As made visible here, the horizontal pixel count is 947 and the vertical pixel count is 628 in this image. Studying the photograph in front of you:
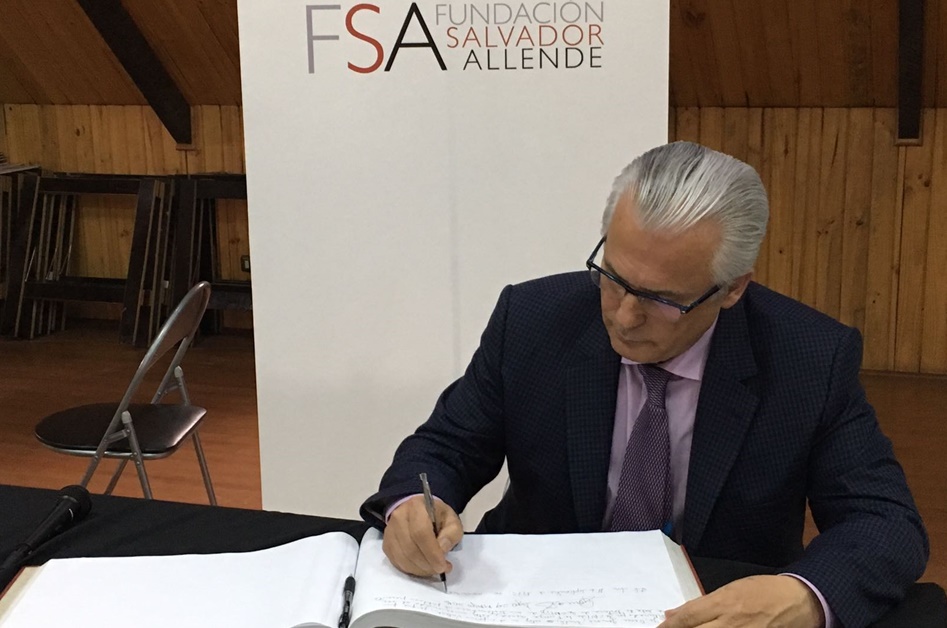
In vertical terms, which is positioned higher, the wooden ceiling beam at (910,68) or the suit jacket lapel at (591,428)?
the wooden ceiling beam at (910,68)

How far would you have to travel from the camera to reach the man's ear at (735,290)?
136 centimetres

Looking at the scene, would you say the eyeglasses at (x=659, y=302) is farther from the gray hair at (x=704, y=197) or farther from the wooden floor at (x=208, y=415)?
the wooden floor at (x=208, y=415)

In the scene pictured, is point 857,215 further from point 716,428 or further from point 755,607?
point 755,607

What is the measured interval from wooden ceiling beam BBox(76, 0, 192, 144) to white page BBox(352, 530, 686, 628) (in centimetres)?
419

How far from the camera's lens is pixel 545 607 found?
1.17 m

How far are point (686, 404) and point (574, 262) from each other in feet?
3.42

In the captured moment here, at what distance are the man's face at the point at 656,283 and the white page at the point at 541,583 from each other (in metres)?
0.26

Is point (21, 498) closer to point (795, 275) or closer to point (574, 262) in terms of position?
point (574, 262)

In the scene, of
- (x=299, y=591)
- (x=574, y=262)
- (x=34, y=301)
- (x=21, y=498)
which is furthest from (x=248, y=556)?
(x=34, y=301)

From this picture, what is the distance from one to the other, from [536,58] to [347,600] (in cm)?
156

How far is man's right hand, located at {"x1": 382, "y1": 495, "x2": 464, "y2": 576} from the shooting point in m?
1.25

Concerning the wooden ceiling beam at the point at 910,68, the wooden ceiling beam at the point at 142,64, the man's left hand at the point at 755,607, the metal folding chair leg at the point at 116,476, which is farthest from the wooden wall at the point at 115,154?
the man's left hand at the point at 755,607

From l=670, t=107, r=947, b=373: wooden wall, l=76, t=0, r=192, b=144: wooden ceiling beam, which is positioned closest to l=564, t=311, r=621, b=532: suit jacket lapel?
l=670, t=107, r=947, b=373: wooden wall

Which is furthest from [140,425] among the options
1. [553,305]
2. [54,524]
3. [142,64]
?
[142,64]
